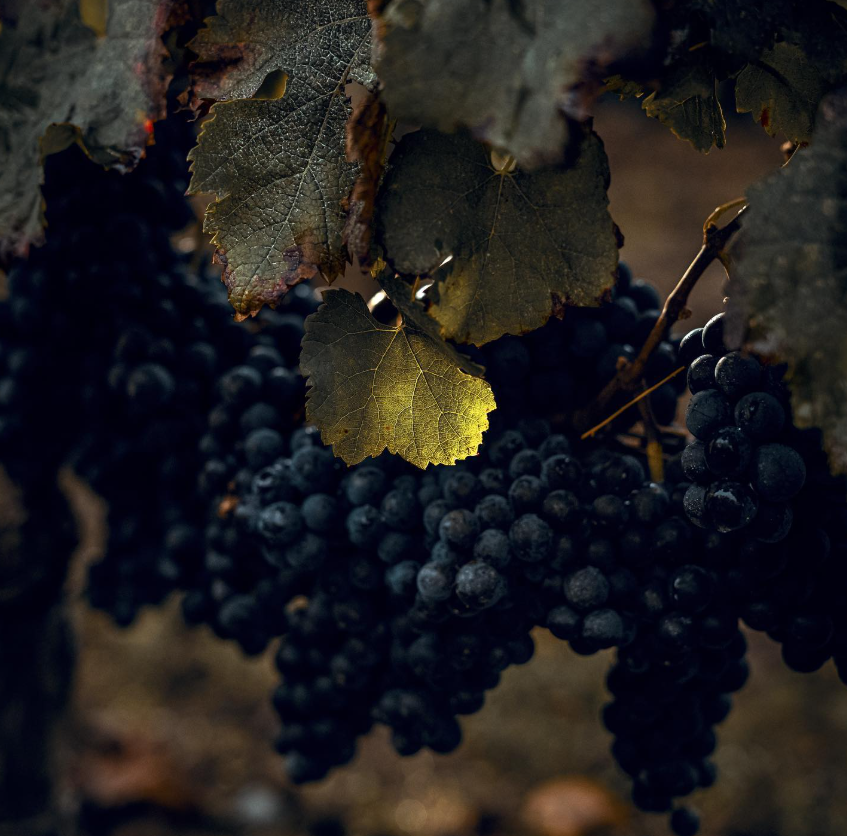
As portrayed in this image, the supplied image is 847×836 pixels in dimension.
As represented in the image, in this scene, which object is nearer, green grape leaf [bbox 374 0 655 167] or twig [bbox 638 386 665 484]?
green grape leaf [bbox 374 0 655 167]

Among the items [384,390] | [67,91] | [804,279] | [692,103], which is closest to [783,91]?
[692,103]

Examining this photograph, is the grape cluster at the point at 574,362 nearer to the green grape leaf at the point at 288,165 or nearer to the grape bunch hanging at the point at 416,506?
the grape bunch hanging at the point at 416,506

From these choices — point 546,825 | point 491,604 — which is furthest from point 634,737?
point 546,825

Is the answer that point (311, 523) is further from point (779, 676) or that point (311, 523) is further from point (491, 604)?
point (779, 676)

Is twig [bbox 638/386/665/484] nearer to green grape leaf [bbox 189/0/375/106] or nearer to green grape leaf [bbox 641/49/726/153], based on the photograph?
green grape leaf [bbox 641/49/726/153]

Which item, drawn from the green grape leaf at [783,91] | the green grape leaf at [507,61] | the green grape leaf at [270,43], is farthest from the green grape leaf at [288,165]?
the green grape leaf at [783,91]

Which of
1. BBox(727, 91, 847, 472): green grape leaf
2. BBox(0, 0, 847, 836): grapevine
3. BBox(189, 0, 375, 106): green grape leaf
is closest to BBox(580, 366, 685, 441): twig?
BBox(0, 0, 847, 836): grapevine
